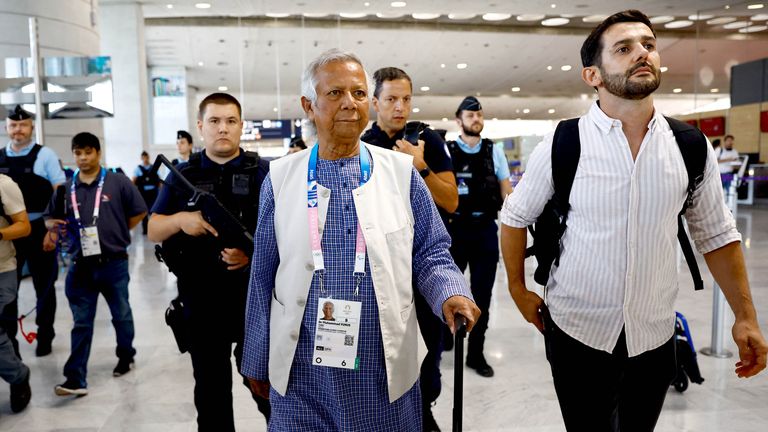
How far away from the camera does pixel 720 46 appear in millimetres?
17047

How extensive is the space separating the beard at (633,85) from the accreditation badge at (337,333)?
99 cm

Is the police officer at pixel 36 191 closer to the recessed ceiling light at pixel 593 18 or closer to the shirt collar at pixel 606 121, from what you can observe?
the shirt collar at pixel 606 121

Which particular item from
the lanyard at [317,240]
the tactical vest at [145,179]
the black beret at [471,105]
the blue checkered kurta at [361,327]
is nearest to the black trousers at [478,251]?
the black beret at [471,105]

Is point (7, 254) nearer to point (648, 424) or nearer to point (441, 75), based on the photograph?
point (648, 424)

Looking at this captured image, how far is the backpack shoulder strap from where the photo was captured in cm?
178

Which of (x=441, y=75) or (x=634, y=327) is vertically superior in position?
(x=441, y=75)

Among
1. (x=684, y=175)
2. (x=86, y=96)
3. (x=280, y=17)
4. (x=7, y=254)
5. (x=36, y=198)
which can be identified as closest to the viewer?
(x=684, y=175)

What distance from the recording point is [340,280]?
160cm

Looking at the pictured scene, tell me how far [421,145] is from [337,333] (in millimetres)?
1309

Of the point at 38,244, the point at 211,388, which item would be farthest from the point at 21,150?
the point at 211,388

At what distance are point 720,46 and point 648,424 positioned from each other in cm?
1867

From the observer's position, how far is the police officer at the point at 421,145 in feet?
8.73

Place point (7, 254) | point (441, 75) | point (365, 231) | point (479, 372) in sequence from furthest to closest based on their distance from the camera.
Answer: point (441, 75), point (479, 372), point (7, 254), point (365, 231)

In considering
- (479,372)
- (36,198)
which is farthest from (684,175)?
(36,198)
